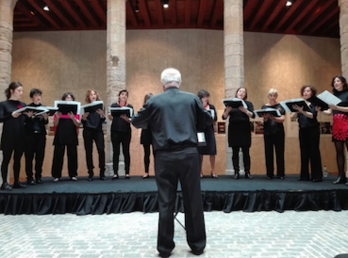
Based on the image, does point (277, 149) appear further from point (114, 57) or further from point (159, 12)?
point (159, 12)

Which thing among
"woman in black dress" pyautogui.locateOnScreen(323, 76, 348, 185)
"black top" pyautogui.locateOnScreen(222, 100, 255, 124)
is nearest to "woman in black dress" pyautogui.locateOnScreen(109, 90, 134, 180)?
"black top" pyautogui.locateOnScreen(222, 100, 255, 124)

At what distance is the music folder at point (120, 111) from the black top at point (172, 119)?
7.33ft

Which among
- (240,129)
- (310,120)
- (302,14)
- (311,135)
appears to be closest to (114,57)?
(240,129)

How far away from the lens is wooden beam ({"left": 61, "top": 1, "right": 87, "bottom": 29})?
8.12 metres

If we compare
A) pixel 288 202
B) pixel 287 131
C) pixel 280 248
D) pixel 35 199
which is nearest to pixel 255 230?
pixel 280 248

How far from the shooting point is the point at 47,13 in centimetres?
873

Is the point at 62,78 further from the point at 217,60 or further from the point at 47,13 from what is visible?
the point at 217,60

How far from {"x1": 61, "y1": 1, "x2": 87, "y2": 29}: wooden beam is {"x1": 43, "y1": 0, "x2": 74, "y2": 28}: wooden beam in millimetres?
239

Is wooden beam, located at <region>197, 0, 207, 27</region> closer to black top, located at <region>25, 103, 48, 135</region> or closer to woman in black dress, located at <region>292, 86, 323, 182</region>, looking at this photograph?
woman in black dress, located at <region>292, 86, 323, 182</region>

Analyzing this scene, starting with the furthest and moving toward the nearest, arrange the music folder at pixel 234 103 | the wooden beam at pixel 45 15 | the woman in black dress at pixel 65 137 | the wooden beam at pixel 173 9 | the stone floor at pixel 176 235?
1. the wooden beam at pixel 173 9
2. the wooden beam at pixel 45 15
3. the woman in black dress at pixel 65 137
4. the music folder at pixel 234 103
5. the stone floor at pixel 176 235

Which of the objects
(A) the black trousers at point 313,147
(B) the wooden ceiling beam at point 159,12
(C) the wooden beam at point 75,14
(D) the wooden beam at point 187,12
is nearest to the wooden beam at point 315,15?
(D) the wooden beam at point 187,12

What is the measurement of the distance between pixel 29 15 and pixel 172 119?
333 inches

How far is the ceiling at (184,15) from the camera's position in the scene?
8250 millimetres

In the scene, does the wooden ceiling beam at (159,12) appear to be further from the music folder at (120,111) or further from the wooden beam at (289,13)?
the music folder at (120,111)
